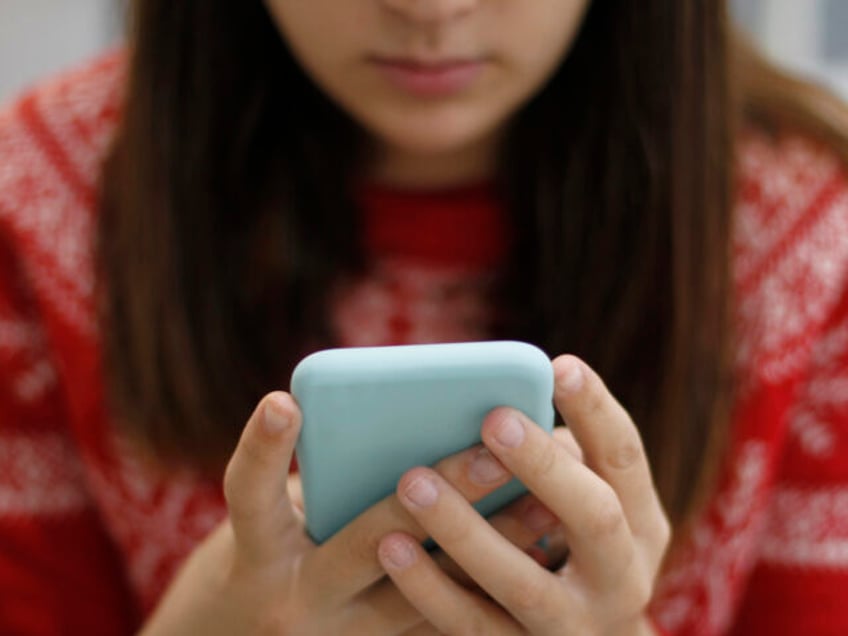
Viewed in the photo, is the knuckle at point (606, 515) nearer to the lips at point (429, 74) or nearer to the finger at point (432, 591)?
the finger at point (432, 591)

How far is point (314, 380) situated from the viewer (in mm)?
350

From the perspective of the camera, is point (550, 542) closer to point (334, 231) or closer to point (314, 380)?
point (314, 380)

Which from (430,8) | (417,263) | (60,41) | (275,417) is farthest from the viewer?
(60,41)

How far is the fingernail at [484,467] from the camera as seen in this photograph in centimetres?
38

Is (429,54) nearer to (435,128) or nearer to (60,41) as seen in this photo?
(435,128)

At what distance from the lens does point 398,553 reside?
0.39 metres

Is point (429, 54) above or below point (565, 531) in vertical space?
above

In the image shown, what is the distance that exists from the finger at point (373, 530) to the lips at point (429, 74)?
0.22 meters

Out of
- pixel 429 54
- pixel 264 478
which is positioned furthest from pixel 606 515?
pixel 429 54

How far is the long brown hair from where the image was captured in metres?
0.60

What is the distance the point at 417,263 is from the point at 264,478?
30 cm

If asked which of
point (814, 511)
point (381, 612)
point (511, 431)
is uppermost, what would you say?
point (511, 431)

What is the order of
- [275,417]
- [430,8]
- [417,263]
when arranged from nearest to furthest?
[275,417] → [430,8] → [417,263]

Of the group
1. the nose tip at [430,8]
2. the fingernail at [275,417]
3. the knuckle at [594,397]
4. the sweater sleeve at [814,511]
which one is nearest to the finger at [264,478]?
the fingernail at [275,417]
